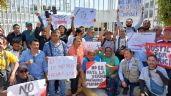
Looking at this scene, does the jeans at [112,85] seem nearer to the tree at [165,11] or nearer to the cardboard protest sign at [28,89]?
the cardboard protest sign at [28,89]

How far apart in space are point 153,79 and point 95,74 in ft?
4.40

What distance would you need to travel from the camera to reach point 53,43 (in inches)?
245

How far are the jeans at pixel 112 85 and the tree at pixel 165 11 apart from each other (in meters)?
4.15

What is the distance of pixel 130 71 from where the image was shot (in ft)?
21.0

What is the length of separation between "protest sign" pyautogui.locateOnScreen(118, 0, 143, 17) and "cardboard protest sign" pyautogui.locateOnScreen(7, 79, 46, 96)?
12.6 ft

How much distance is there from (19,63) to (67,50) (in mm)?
1107

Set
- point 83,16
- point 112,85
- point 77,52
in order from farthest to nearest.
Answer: point 83,16 → point 112,85 → point 77,52

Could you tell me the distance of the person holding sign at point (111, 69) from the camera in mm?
6723

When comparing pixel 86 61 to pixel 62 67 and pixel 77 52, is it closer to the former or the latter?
pixel 77 52

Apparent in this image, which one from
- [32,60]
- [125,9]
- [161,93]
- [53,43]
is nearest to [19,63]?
[32,60]

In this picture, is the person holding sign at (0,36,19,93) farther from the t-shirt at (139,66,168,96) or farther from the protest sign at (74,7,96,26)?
the protest sign at (74,7,96,26)

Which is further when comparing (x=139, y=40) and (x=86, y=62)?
(x=139, y=40)

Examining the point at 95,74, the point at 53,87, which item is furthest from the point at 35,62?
the point at 95,74

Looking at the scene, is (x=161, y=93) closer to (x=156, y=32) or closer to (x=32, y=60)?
(x=156, y=32)
